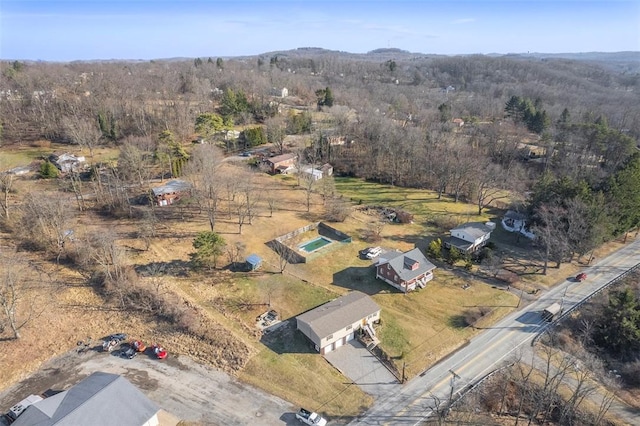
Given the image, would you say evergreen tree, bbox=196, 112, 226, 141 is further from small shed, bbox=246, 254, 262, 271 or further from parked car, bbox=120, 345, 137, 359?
parked car, bbox=120, 345, 137, 359

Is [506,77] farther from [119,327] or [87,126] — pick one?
[119,327]

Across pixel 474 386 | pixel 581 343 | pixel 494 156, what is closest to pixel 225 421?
pixel 474 386

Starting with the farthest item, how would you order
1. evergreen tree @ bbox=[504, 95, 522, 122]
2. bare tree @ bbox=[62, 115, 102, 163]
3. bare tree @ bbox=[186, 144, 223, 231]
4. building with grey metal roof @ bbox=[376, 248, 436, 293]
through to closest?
evergreen tree @ bbox=[504, 95, 522, 122]
bare tree @ bbox=[62, 115, 102, 163]
bare tree @ bbox=[186, 144, 223, 231]
building with grey metal roof @ bbox=[376, 248, 436, 293]

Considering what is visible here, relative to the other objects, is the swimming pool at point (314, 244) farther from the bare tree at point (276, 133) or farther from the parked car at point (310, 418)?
the bare tree at point (276, 133)

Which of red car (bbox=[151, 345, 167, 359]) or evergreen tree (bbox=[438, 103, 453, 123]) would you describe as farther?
evergreen tree (bbox=[438, 103, 453, 123])

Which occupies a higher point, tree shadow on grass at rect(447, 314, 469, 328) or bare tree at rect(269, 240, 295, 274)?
bare tree at rect(269, 240, 295, 274)

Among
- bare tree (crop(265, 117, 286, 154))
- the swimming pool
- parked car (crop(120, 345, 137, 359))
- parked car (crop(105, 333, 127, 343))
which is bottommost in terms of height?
parked car (crop(120, 345, 137, 359))

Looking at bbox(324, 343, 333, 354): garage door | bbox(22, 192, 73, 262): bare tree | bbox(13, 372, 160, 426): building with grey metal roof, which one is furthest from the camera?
bbox(22, 192, 73, 262): bare tree

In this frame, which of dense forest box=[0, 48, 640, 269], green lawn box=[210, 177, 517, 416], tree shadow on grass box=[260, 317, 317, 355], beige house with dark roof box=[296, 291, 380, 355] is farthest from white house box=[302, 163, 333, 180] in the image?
tree shadow on grass box=[260, 317, 317, 355]
